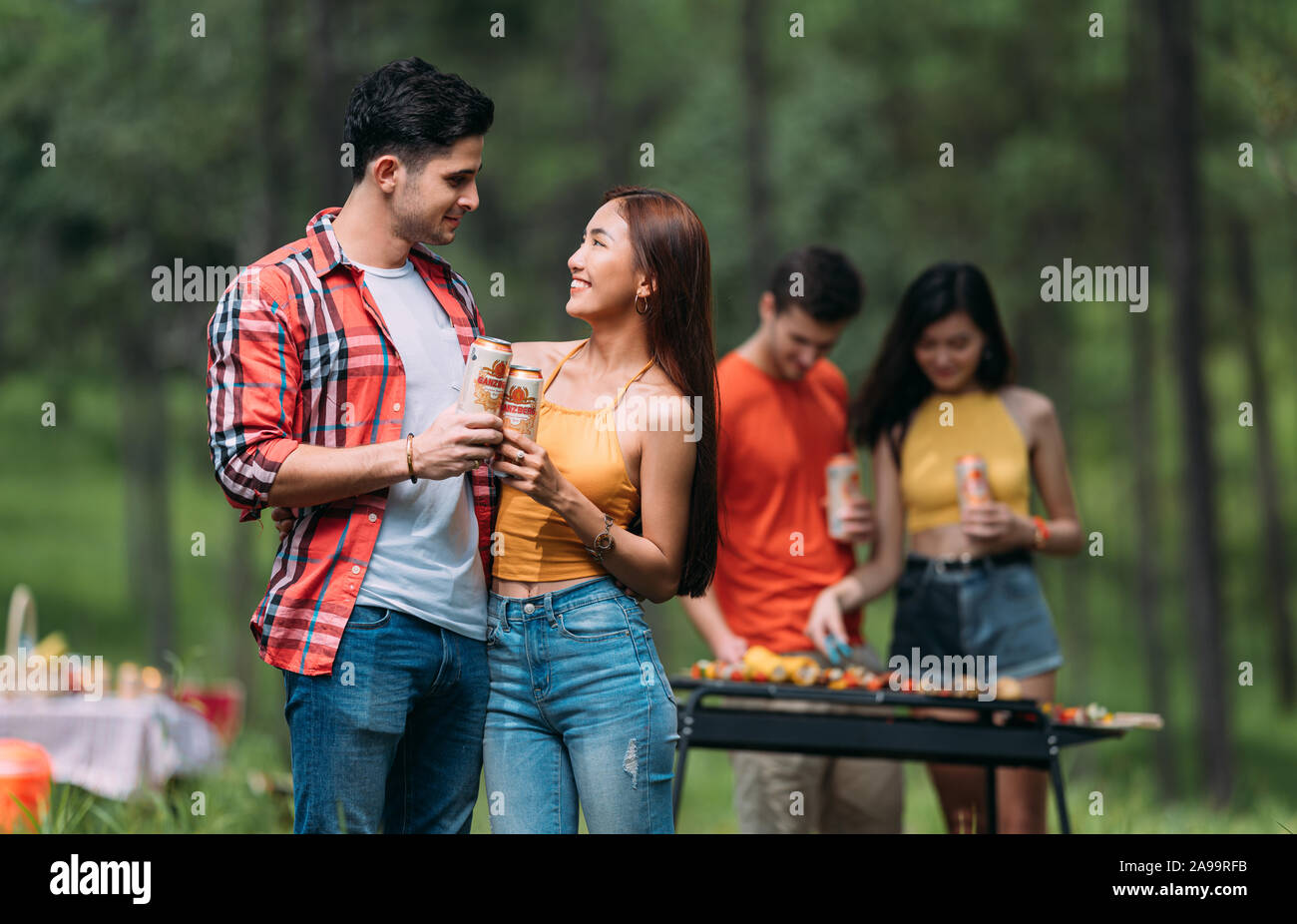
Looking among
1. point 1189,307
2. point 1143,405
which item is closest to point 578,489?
point 1189,307

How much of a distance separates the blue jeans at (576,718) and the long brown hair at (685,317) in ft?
0.93

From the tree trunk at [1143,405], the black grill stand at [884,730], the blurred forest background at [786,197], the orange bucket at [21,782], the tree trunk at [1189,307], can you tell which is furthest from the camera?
the tree trunk at [1143,405]

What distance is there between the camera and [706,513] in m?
3.33

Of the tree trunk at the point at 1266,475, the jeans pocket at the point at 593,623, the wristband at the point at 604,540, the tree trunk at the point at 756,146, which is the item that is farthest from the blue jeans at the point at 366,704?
the tree trunk at the point at 1266,475

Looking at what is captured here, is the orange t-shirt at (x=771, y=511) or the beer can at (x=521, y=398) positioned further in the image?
the orange t-shirt at (x=771, y=511)

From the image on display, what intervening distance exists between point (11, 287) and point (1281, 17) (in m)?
13.6

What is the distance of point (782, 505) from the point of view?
196 inches

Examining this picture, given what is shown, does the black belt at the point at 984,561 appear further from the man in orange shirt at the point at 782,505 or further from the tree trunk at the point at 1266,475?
the tree trunk at the point at 1266,475

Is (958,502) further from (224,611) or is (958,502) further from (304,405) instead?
(224,611)

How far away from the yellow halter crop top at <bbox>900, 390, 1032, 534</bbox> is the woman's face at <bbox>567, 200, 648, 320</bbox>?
217cm

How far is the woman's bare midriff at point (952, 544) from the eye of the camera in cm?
496

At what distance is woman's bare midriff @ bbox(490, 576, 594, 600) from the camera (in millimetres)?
3162

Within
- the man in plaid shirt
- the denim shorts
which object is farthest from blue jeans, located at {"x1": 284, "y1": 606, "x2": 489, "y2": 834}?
the denim shorts

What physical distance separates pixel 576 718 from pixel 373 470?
0.71m
